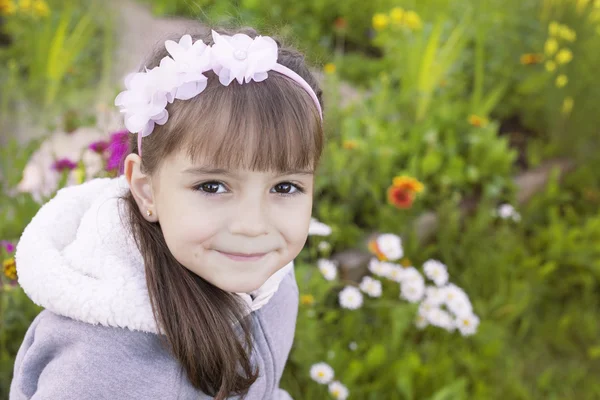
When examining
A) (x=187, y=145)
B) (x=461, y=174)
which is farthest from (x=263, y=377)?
(x=461, y=174)

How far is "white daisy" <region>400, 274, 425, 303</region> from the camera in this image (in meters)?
2.10

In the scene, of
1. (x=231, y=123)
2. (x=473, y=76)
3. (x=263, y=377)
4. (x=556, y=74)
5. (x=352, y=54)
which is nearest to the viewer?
(x=231, y=123)

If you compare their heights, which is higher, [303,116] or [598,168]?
[303,116]

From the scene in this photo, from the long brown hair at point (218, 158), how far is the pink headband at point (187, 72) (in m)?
0.02

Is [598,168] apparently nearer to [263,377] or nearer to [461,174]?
[461,174]

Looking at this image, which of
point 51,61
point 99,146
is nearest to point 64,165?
point 99,146

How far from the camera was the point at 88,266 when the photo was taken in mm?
1031

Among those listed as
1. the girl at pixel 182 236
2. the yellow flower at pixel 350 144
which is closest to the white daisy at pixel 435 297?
the yellow flower at pixel 350 144

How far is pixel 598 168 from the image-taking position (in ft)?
→ 10.8

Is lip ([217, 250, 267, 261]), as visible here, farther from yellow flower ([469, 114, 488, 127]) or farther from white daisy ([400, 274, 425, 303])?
yellow flower ([469, 114, 488, 127])

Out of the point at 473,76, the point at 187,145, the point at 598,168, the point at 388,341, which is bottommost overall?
the point at 388,341

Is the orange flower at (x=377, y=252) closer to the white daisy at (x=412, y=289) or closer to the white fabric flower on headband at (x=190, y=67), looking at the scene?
the white daisy at (x=412, y=289)

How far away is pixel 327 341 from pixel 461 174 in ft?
3.59

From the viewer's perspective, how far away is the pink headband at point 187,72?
93 centimetres
